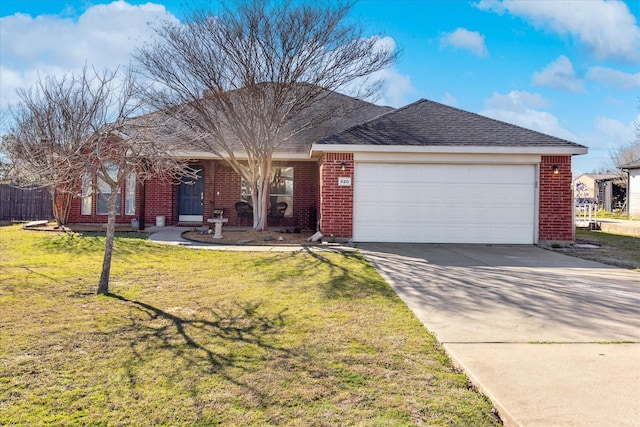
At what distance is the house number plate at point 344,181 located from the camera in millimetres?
10828

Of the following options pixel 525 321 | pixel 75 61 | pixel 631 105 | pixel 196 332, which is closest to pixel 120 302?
pixel 196 332

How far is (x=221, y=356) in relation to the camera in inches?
131

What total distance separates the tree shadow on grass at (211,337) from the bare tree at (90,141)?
5.80 ft

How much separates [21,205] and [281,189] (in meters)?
12.2

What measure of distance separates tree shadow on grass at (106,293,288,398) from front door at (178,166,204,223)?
34.8 ft

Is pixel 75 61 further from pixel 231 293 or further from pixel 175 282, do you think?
pixel 231 293

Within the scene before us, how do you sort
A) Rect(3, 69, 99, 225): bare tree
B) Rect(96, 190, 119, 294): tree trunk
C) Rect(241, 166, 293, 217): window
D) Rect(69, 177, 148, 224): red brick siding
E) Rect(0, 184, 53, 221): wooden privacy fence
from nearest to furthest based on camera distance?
Rect(96, 190, 119, 294): tree trunk
Rect(3, 69, 99, 225): bare tree
Rect(69, 177, 148, 224): red brick siding
Rect(241, 166, 293, 217): window
Rect(0, 184, 53, 221): wooden privacy fence

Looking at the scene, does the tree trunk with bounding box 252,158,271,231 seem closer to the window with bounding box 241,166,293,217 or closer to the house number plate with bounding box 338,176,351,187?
the house number plate with bounding box 338,176,351,187

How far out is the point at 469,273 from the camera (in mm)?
7027

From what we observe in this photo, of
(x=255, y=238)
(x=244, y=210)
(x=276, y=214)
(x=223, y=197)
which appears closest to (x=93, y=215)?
(x=223, y=197)

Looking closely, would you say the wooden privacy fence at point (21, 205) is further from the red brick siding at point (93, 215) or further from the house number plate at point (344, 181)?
the house number plate at point (344, 181)

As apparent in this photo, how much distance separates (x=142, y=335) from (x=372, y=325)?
2.24 meters

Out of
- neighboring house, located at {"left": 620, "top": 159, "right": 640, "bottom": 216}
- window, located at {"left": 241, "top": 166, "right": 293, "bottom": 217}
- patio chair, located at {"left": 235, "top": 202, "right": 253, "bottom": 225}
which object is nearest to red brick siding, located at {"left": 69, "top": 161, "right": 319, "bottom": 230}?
window, located at {"left": 241, "top": 166, "right": 293, "bottom": 217}

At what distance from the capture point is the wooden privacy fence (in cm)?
1789
